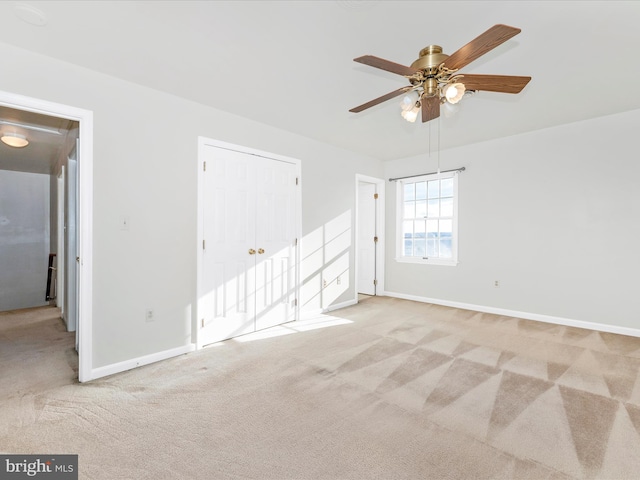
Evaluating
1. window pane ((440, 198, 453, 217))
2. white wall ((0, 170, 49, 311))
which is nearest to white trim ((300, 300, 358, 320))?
window pane ((440, 198, 453, 217))

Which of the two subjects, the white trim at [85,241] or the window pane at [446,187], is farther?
the window pane at [446,187]

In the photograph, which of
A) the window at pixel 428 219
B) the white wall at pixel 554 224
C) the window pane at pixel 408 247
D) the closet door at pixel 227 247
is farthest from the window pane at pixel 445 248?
the closet door at pixel 227 247

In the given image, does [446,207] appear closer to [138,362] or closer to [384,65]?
[384,65]

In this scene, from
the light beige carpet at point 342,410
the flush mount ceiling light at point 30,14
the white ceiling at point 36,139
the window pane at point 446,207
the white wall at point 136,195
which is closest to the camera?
the light beige carpet at point 342,410

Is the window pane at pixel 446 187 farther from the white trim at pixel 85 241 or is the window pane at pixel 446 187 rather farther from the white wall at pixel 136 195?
the white trim at pixel 85 241

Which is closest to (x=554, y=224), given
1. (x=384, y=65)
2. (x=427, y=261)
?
(x=427, y=261)

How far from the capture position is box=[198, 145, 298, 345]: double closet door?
329 centimetres

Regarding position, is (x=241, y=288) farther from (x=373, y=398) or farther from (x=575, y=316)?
(x=575, y=316)

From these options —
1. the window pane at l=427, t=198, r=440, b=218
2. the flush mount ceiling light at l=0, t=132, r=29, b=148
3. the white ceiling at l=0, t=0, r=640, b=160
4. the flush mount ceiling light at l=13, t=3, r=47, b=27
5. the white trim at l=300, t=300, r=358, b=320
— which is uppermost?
the white ceiling at l=0, t=0, r=640, b=160

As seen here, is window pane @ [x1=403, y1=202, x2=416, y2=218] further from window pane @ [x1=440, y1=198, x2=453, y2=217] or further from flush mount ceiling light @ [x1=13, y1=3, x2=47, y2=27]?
flush mount ceiling light @ [x1=13, y1=3, x2=47, y2=27]

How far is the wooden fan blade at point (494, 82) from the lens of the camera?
191cm

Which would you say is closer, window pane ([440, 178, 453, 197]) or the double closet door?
the double closet door

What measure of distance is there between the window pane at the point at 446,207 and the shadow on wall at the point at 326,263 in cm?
164

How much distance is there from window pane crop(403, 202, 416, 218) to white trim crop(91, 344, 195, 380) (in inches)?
168
